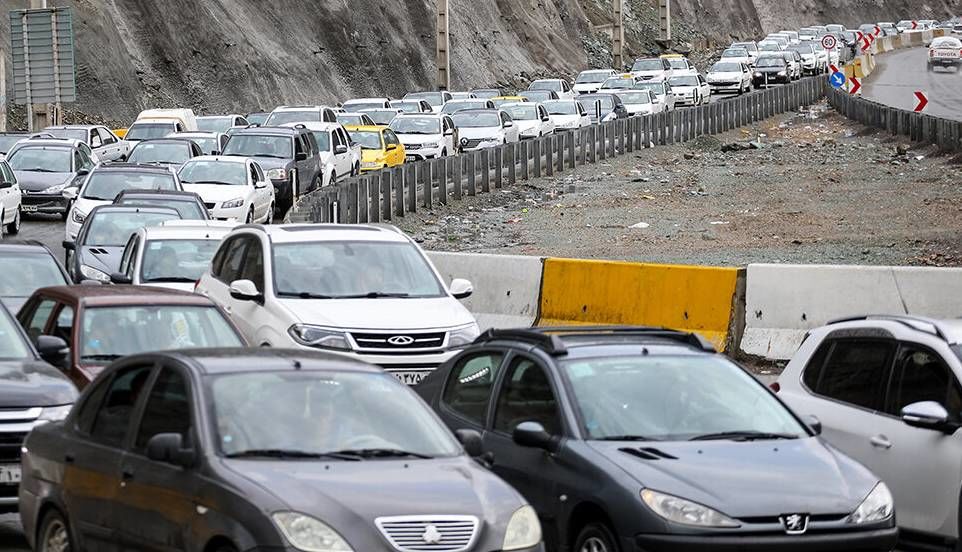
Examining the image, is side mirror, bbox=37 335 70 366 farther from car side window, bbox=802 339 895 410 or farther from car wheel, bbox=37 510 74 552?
car side window, bbox=802 339 895 410

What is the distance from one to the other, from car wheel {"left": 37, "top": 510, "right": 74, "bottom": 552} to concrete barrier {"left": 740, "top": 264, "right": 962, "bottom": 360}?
9953 millimetres

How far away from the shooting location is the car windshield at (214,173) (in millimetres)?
32375

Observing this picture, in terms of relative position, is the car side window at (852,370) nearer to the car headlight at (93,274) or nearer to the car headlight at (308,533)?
the car headlight at (308,533)

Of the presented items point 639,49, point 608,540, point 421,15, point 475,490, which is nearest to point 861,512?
point 608,540

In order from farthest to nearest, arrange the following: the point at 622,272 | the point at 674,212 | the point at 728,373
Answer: the point at 674,212
the point at 622,272
the point at 728,373

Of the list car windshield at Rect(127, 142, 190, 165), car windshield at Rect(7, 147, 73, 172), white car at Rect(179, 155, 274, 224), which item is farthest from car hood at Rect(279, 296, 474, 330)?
car windshield at Rect(7, 147, 73, 172)

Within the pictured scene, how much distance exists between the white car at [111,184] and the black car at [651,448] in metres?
19.4

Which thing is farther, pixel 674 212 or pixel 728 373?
pixel 674 212

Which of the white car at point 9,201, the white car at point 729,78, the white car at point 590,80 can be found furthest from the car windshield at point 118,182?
the white car at point 729,78

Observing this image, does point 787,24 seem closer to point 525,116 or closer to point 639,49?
point 639,49

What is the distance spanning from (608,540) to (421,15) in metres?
76.0

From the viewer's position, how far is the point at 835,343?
11.1m

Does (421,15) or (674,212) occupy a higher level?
(421,15)

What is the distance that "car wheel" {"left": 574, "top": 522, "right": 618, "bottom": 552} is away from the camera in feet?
29.0
